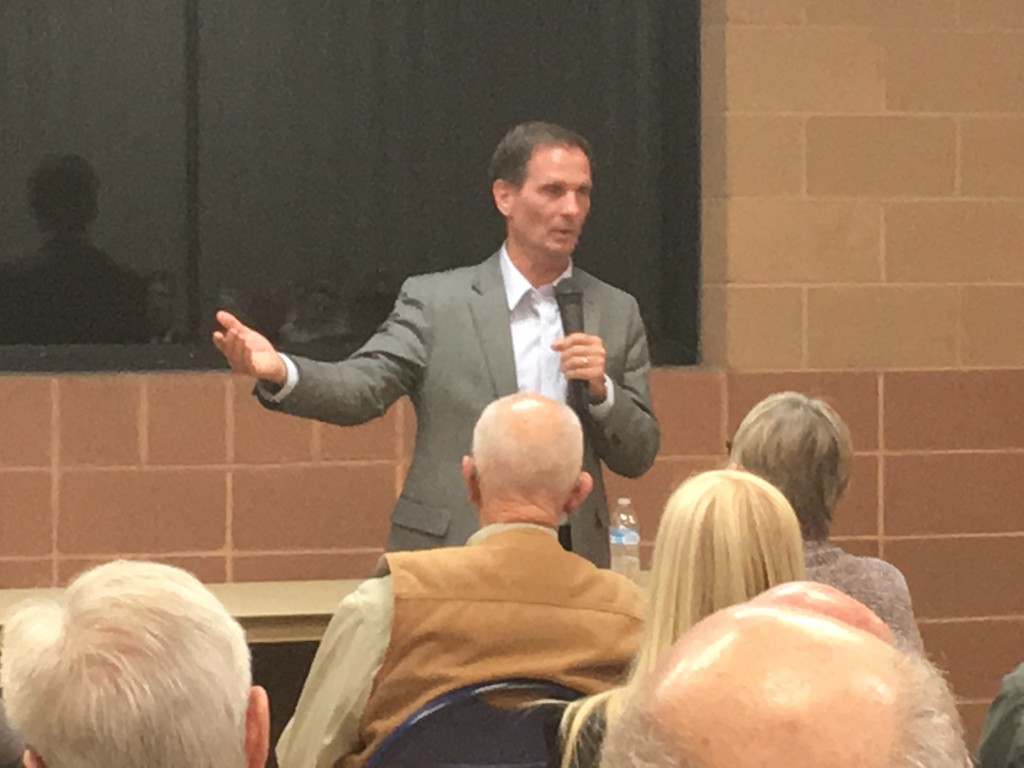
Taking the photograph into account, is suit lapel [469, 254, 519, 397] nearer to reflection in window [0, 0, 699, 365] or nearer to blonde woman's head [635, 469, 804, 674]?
reflection in window [0, 0, 699, 365]

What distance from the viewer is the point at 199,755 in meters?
1.15

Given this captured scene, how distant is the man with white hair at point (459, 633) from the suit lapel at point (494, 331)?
93 centimetres

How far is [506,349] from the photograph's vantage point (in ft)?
9.96

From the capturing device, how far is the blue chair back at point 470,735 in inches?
72.5

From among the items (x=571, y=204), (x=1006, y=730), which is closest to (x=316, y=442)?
(x=571, y=204)

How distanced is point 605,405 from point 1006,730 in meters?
1.26

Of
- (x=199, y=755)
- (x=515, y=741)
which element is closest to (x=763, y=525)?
(x=515, y=741)

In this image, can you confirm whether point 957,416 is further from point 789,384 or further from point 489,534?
point 489,534

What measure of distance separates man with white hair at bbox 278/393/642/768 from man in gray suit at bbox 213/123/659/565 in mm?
890

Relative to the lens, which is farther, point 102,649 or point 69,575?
point 69,575

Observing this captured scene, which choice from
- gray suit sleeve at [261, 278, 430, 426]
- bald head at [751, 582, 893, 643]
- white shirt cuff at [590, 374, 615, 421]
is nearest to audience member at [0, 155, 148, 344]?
gray suit sleeve at [261, 278, 430, 426]

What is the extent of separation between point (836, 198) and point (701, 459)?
792 millimetres

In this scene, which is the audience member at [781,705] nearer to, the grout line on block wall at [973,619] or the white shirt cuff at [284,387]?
the white shirt cuff at [284,387]

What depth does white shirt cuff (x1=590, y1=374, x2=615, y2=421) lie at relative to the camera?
2.85 metres
